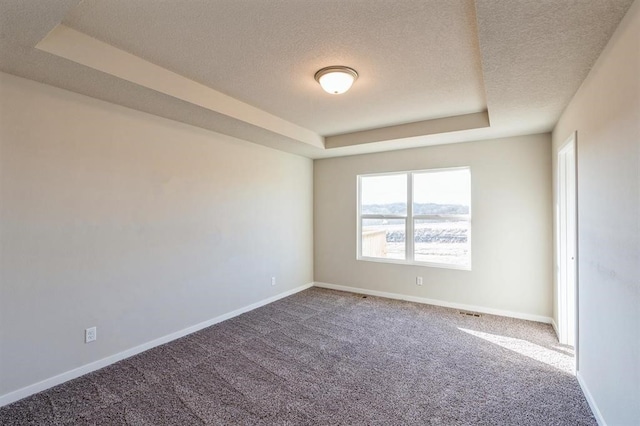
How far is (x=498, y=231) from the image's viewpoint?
13.3 ft

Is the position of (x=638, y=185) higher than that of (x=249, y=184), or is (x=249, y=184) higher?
(x=249, y=184)

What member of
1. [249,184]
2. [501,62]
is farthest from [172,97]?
[501,62]

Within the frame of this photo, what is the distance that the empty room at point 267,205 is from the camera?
5.87 feet

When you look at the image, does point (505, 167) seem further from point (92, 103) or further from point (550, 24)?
point (92, 103)

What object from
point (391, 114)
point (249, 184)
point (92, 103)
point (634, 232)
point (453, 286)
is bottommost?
point (453, 286)

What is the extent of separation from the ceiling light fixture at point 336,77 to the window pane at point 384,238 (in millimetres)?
2830

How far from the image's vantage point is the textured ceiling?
1689 mm

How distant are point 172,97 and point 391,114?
239 centimetres

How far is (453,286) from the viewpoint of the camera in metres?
4.34

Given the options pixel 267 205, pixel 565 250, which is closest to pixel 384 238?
pixel 267 205

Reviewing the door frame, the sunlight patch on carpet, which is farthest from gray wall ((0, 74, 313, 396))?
the door frame

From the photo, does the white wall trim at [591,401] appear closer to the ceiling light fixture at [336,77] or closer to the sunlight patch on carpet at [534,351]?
the sunlight patch on carpet at [534,351]

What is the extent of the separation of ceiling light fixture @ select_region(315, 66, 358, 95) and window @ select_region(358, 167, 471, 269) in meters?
2.54

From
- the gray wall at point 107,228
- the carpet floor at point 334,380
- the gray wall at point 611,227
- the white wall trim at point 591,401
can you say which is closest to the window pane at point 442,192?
the carpet floor at point 334,380
